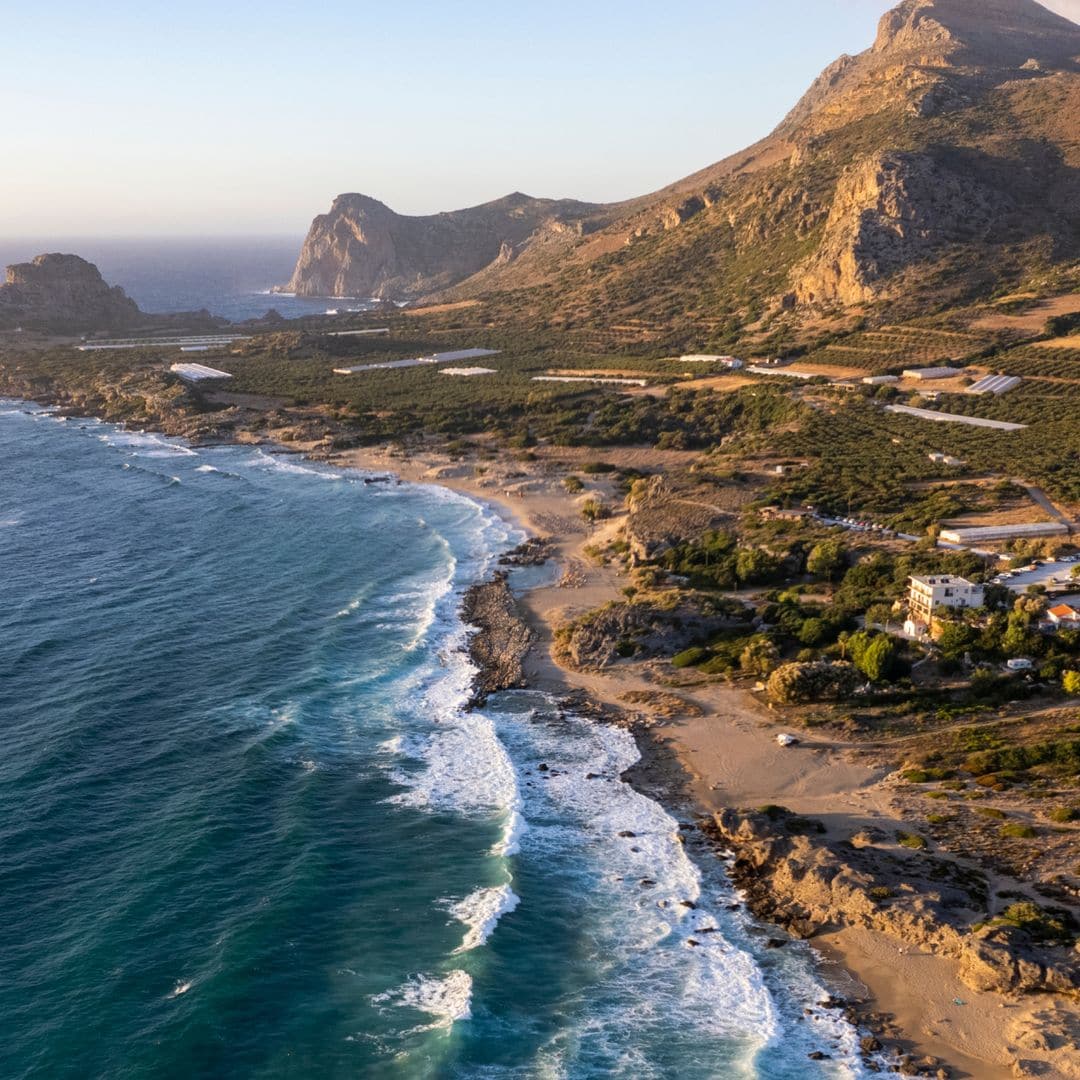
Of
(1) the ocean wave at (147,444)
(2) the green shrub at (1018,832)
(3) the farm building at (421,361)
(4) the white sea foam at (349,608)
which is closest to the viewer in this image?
(2) the green shrub at (1018,832)

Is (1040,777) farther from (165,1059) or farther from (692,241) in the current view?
(692,241)

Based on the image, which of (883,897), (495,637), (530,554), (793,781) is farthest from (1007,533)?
(883,897)

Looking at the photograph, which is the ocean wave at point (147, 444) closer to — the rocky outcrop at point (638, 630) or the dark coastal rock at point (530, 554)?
the dark coastal rock at point (530, 554)

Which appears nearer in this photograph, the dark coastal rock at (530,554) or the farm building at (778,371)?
the dark coastal rock at (530,554)

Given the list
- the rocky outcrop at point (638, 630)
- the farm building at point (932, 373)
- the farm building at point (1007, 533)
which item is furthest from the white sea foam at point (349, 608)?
the farm building at point (932, 373)

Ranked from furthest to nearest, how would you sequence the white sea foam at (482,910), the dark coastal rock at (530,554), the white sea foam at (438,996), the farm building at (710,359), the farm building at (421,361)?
the farm building at (421,361), the farm building at (710,359), the dark coastal rock at (530,554), the white sea foam at (482,910), the white sea foam at (438,996)

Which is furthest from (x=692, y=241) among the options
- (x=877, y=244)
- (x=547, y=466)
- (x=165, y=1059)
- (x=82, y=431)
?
(x=165, y=1059)

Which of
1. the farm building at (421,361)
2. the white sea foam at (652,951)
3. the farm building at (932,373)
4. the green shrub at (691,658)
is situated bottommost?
the white sea foam at (652,951)

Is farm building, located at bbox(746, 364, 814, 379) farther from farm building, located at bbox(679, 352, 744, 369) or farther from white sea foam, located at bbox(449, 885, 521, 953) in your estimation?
white sea foam, located at bbox(449, 885, 521, 953)
